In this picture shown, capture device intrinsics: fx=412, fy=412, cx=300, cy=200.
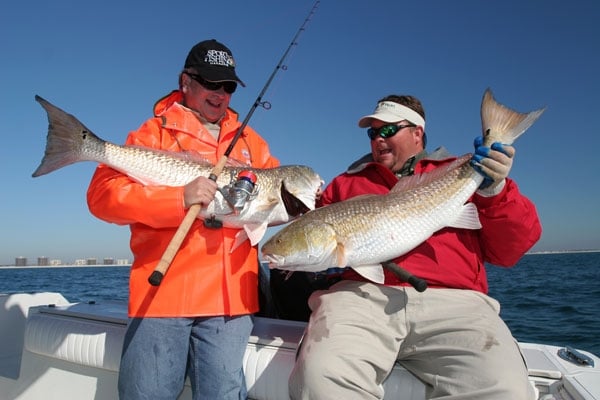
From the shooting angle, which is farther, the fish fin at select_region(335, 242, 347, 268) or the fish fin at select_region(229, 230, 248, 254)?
the fish fin at select_region(229, 230, 248, 254)

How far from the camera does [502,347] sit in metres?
2.75

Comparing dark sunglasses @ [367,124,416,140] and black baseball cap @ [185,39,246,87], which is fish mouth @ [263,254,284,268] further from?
dark sunglasses @ [367,124,416,140]

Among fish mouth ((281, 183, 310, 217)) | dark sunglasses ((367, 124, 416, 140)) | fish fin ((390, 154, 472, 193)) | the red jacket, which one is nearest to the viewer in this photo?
the red jacket

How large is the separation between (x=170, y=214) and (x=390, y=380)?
200 centimetres

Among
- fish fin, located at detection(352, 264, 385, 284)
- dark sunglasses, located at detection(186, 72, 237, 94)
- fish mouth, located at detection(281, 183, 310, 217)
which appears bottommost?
fish fin, located at detection(352, 264, 385, 284)

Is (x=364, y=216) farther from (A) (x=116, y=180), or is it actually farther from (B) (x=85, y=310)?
(B) (x=85, y=310)

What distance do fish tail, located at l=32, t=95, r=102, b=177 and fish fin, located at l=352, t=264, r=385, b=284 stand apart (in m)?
2.26

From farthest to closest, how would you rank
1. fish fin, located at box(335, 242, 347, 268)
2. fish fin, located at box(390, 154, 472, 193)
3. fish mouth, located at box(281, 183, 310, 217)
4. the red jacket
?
fish mouth, located at box(281, 183, 310, 217) → fish fin, located at box(390, 154, 472, 193) → the red jacket → fish fin, located at box(335, 242, 347, 268)

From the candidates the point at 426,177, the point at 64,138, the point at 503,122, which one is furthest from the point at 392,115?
the point at 64,138

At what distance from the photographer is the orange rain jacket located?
9.86ft

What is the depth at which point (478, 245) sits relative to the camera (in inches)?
142

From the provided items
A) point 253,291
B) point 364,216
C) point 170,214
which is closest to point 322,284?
point 253,291

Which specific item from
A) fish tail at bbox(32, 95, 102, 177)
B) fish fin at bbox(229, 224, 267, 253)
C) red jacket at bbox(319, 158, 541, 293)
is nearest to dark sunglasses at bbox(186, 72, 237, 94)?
fish tail at bbox(32, 95, 102, 177)

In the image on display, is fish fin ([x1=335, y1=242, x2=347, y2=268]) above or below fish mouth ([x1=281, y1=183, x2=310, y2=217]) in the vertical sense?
below
